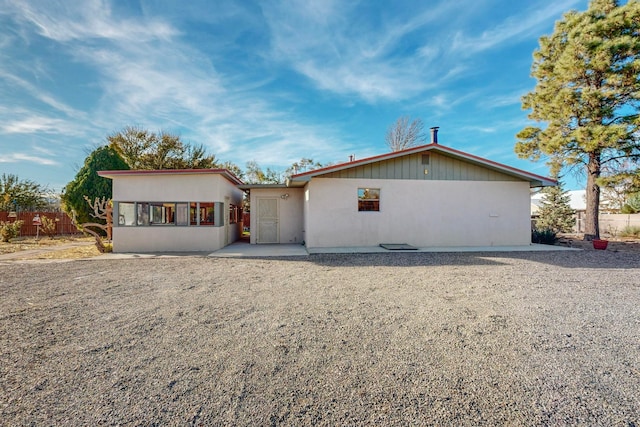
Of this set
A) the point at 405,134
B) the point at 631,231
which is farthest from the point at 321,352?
the point at 405,134

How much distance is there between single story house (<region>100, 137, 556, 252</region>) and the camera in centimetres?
1055

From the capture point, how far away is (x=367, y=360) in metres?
2.68

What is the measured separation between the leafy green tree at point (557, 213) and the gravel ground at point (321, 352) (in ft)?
51.1

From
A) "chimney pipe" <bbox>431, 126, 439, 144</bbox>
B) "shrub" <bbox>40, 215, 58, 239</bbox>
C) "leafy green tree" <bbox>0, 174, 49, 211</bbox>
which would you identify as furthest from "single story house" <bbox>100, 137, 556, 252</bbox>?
"leafy green tree" <bbox>0, 174, 49, 211</bbox>

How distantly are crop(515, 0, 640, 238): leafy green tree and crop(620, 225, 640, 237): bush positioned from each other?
3.87 m

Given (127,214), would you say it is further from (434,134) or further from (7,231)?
(434,134)

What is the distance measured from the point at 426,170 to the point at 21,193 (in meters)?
25.6

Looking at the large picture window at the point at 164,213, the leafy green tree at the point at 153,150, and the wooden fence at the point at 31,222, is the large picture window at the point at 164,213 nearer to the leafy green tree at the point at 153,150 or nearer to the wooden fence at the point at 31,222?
the wooden fence at the point at 31,222

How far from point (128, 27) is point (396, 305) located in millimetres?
10285

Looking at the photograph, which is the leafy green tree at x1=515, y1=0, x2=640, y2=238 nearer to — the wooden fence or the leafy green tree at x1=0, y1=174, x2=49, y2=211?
the wooden fence

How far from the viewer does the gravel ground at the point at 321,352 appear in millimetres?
2000

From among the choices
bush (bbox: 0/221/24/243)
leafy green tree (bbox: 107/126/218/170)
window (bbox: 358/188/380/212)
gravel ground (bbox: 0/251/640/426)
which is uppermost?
leafy green tree (bbox: 107/126/218/170)

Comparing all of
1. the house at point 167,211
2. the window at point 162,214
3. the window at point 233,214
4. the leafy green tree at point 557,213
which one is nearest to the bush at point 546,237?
the leafy green tree at point 557,213

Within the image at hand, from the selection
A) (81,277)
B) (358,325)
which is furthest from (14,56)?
(358,325)
